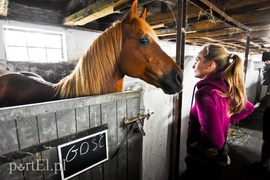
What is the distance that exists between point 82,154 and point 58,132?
18 cm

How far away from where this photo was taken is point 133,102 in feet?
3.24

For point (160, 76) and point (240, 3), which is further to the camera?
point (240, 3)

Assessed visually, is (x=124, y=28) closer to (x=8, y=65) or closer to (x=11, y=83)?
(x=11, y=83)

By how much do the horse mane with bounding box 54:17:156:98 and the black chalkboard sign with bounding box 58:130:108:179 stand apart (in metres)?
0.27

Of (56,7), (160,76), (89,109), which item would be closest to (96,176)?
(89,109)

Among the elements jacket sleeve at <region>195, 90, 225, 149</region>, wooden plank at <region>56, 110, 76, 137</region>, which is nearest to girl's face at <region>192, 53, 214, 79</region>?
jacket sleeve at <region>195, 90, 225, 149</region>

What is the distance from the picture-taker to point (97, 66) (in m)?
0.91

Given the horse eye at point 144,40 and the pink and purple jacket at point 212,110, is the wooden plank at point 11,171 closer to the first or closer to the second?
the horse eye at point 144,40

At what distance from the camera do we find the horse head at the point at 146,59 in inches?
35.0

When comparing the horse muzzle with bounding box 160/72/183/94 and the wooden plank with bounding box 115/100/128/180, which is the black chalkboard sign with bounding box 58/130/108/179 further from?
the horse muzzle with bounding box 160/72/183/94

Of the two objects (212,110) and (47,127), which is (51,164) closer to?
(47,127)

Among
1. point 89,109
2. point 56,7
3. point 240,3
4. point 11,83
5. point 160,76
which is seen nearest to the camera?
point 89,109

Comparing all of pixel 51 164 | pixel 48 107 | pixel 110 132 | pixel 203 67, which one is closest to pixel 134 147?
pixel 110 132

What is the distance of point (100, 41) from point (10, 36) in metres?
2.79
